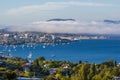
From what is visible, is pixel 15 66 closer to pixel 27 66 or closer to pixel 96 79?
pixel 27 66

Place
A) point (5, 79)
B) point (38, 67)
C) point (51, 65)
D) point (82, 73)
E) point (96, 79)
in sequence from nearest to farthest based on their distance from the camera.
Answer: point (5, 79) → point (96, 79) → point (82, 73) → point (38, 67) → point (51, 65)

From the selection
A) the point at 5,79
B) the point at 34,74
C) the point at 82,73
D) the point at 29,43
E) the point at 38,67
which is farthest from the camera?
the point at 29,43

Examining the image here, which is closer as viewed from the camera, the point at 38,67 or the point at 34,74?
the point at 34,74

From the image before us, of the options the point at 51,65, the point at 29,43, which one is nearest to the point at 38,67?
the point at 51,65

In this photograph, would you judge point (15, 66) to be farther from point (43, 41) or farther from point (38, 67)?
point (43, 41)

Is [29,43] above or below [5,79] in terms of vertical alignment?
below

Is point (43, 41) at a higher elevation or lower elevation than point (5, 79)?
lower

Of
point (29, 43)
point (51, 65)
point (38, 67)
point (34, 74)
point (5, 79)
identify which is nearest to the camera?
point (5, 79)

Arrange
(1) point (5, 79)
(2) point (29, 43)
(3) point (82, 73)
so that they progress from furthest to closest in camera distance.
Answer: (2) point (29, 43) < (3) point (82, 73) < (1) point (5, 79)

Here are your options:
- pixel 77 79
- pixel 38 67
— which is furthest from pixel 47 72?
pixel 77 79
